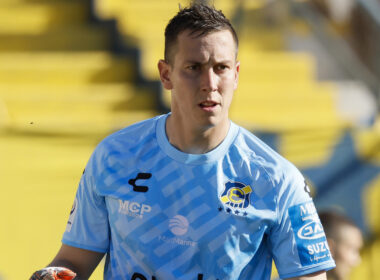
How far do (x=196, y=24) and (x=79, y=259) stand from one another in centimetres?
115

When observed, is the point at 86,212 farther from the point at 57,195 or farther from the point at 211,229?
the point at 57,195

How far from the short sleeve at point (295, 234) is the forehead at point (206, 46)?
556 mm

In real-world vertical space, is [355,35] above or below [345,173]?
above

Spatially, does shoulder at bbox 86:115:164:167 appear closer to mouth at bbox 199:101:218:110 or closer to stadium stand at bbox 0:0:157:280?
mouth at bbox 199:101:218:110

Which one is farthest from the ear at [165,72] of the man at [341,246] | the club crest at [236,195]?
the man at [341,246]

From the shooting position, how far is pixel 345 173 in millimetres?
6344

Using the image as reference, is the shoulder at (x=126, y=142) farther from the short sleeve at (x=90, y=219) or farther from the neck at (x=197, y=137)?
the neck at (x=197, y=137)

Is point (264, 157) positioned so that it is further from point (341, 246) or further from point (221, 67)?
point (341, 246)

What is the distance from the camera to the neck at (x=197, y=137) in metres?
3.12

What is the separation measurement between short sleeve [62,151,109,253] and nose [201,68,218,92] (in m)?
0.62

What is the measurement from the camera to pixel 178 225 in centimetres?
309

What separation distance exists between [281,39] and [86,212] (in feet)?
22.1

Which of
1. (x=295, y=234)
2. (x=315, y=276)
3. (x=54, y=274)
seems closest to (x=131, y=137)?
(x=54, y=274)

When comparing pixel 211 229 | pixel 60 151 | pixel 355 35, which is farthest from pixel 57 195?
pixel 355 35
